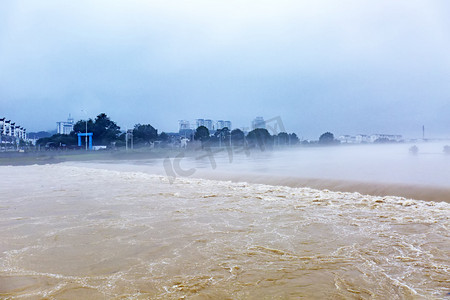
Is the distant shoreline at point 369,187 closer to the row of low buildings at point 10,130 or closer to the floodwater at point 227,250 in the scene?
the floodwater at point 227,250

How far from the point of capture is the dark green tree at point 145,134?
3199 inches

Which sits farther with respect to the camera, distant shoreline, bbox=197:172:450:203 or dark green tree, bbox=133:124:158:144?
dark green tree, bbox=133:124:158:144

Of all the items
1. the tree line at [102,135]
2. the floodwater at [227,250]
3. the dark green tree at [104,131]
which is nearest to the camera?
the floodwater at [227,250]

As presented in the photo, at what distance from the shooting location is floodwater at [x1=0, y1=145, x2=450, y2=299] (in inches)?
137

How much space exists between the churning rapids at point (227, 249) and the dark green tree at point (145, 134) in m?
74.0

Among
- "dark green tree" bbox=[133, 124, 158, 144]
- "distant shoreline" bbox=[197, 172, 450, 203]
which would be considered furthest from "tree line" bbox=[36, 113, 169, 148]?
"distant shoreline" bbox=[197, 172, 450, 203]

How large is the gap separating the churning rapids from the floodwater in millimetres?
16

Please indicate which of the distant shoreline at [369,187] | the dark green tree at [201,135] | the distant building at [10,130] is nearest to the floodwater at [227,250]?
the distant shoreline at [369,187]

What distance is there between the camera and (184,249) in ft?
16.1

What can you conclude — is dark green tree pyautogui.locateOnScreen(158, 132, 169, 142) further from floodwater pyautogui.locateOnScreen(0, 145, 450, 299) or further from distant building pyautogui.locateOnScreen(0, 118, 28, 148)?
floodwater pyautogui.locateOnScreen(0, 145, 450, 299)

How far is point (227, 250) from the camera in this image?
4.83m

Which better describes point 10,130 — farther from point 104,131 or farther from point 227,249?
point 227,249

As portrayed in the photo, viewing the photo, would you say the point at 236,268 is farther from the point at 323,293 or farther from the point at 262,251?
the point at 323,293

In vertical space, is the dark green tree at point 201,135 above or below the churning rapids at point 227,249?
above
